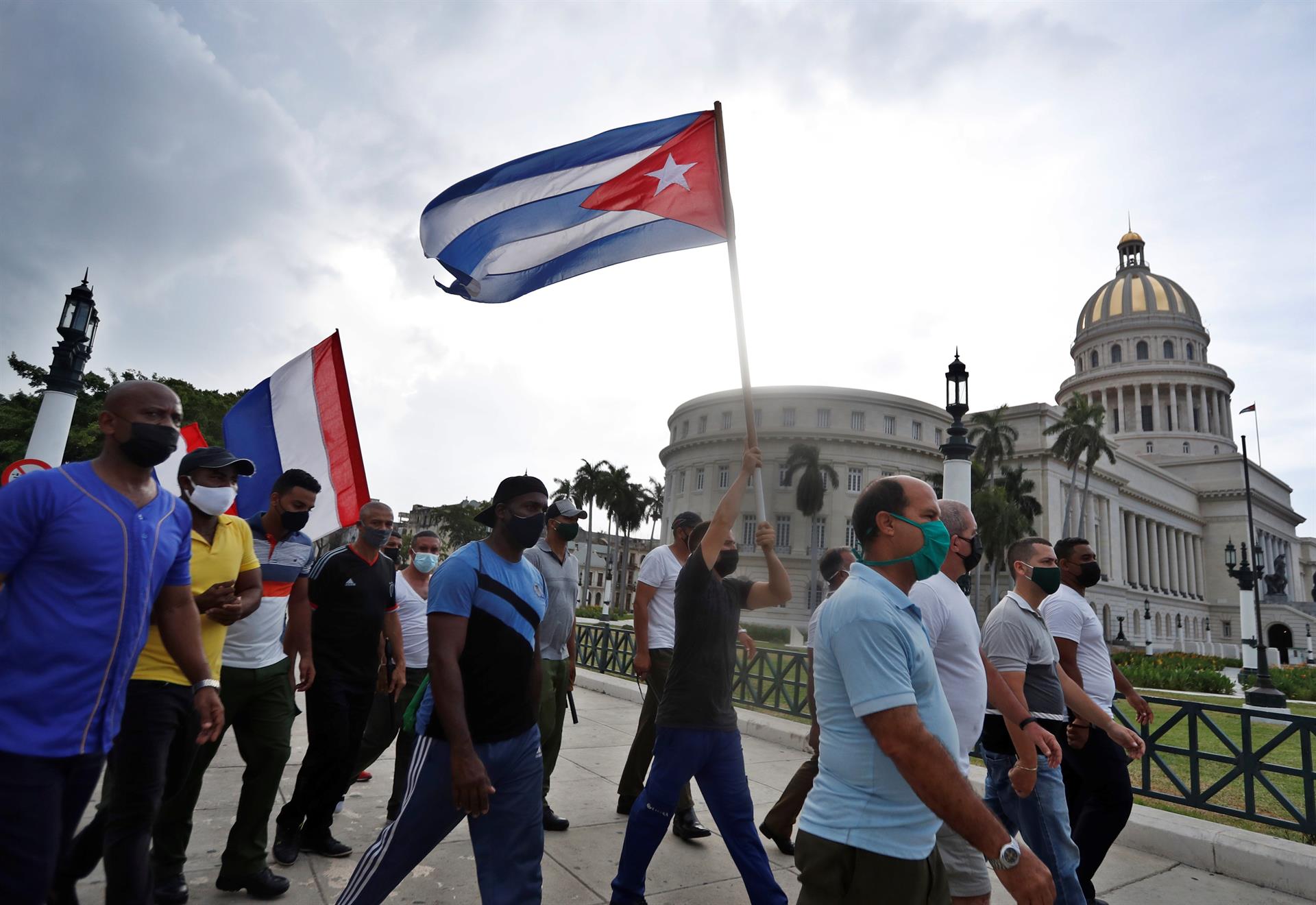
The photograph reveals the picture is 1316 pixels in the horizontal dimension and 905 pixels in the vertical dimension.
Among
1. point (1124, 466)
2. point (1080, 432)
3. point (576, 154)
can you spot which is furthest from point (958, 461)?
point (1124, 466)

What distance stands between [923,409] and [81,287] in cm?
6834

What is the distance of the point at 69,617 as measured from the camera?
2.43 m

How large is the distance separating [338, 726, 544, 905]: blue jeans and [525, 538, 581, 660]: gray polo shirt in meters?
2.56

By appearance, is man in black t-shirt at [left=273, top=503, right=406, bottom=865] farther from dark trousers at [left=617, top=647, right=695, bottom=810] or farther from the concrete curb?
the concrete curb

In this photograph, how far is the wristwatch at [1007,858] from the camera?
81.0 inches

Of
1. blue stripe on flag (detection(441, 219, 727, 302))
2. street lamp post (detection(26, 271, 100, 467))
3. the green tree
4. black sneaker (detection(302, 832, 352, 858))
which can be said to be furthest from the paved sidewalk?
the green tree

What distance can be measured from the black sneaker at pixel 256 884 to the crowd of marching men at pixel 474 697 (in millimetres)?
16

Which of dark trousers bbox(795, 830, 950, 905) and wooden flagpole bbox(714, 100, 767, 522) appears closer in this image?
dark trousers bbox(795, 830, 950, 905)

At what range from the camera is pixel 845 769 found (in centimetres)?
225

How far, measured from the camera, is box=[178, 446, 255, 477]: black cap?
3.57m

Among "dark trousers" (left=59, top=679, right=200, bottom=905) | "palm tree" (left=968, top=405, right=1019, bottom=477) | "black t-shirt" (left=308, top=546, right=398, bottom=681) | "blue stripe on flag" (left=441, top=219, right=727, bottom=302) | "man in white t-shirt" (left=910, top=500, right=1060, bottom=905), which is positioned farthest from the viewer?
"palm tree" (left=968, top=405, right=1019, bottom=477)

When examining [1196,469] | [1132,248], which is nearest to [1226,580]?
[1196,469]

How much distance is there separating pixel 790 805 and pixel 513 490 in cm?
313

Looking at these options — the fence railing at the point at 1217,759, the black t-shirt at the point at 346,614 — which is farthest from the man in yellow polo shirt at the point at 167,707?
the fence railing at the point at 1217,759
